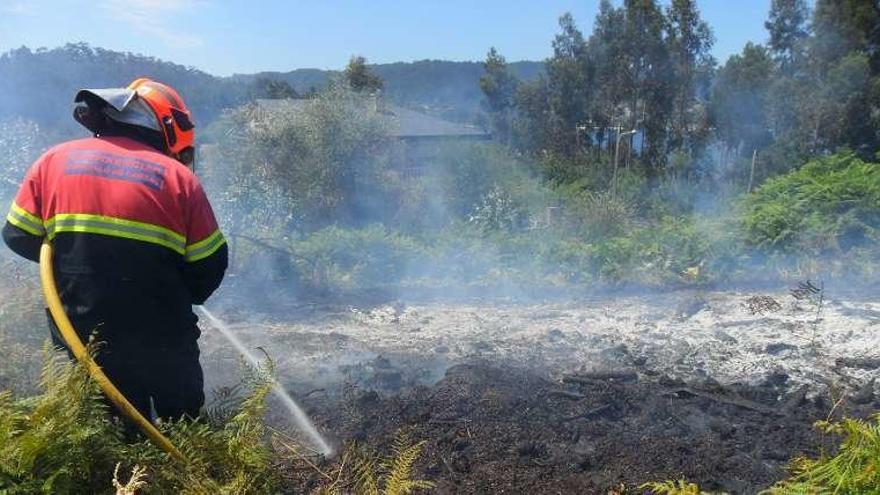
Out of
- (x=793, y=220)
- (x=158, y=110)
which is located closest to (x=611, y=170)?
(x=793, y=220)

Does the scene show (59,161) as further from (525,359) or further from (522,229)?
(522,229)

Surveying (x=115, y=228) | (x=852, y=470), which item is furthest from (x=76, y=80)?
(x=852, y=470)

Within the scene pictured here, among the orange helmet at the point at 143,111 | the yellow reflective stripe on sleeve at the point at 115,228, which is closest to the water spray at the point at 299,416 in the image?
the orange helmet at the point at 143,111

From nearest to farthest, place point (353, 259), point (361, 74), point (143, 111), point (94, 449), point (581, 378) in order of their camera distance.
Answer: point (94, 449) → point (143, 111) → point (581, 378) → point (353, 259) → point (361, 74)

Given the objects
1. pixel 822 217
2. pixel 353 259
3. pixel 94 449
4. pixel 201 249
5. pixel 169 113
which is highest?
pixel 169 113

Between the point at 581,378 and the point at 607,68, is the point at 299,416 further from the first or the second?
the point at 607,68

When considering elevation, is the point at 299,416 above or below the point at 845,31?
below

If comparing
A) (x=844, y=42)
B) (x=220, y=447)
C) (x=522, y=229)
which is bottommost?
(x=522, y=229)

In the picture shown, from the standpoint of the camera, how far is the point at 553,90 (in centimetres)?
2758

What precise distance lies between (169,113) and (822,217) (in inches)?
380

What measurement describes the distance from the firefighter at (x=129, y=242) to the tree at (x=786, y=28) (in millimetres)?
20936

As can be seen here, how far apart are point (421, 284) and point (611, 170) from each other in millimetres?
13792

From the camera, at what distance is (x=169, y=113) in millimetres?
2768

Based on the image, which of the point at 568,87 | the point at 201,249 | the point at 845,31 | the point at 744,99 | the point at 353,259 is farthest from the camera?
the point at 568,87
